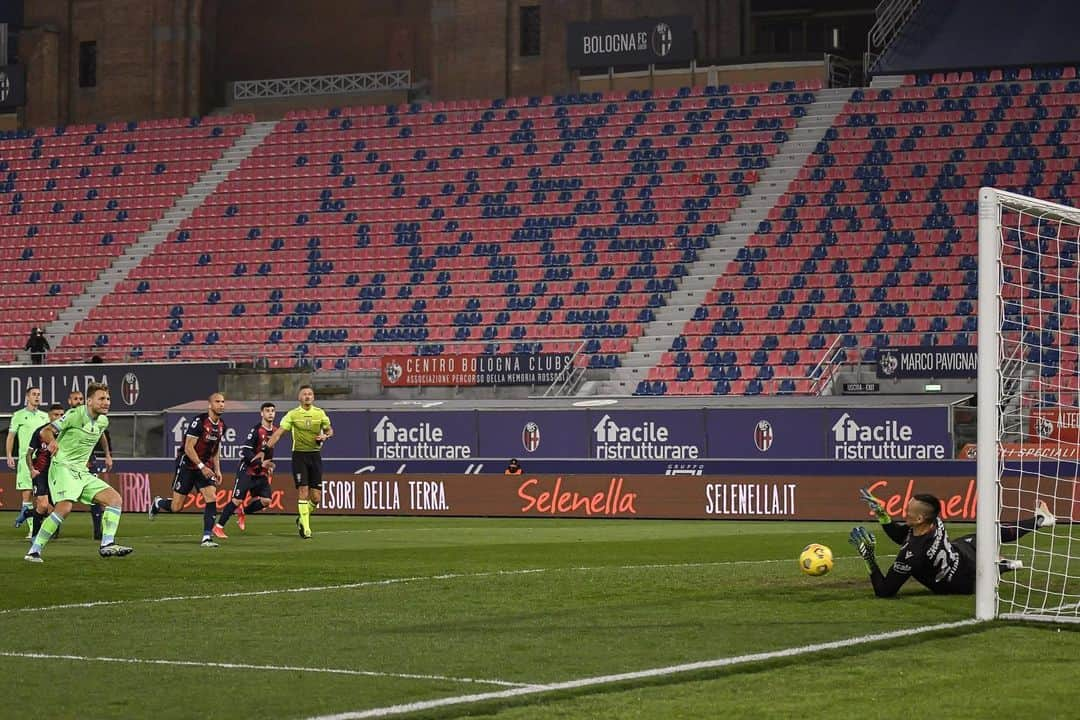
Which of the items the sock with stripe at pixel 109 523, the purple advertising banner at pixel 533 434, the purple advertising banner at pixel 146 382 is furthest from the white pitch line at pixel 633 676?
the purple advertising banner at pixel 146 382

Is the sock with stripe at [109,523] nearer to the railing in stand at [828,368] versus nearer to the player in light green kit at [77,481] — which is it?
the player in light green kit at [77,481]

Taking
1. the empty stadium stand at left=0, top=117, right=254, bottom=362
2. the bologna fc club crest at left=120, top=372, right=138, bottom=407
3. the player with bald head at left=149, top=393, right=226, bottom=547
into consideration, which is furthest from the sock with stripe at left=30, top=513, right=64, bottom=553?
the empty stadium stand at left=0, top=117, right=254, bottom=362

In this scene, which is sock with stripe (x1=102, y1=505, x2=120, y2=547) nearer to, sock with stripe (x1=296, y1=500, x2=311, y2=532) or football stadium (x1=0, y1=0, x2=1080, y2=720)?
football stadium (x1=0, y1=0, x2=1080, y2=720)

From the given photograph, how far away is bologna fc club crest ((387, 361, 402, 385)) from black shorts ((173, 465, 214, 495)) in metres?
16.0

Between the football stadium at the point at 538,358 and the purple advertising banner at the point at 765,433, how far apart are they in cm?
6

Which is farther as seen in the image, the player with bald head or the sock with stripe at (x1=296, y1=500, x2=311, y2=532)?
the sock with stripe at (x1=296, y1=500, x2=311, y2=532)

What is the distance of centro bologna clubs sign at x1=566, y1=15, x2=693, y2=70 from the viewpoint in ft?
149

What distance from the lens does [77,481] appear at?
1700 centimetres

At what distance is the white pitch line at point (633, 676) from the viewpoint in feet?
25.6

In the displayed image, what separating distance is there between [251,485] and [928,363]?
15.8 m

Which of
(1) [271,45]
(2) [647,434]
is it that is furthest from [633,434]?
(1) [271,45]

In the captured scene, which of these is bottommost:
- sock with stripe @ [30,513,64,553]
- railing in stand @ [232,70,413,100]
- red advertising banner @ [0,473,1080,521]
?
red advertising banner @ [0,473,1080,521]

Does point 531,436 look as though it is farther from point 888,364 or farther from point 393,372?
point 888,364

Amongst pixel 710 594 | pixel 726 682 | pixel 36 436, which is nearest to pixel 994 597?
pixel 710 594
